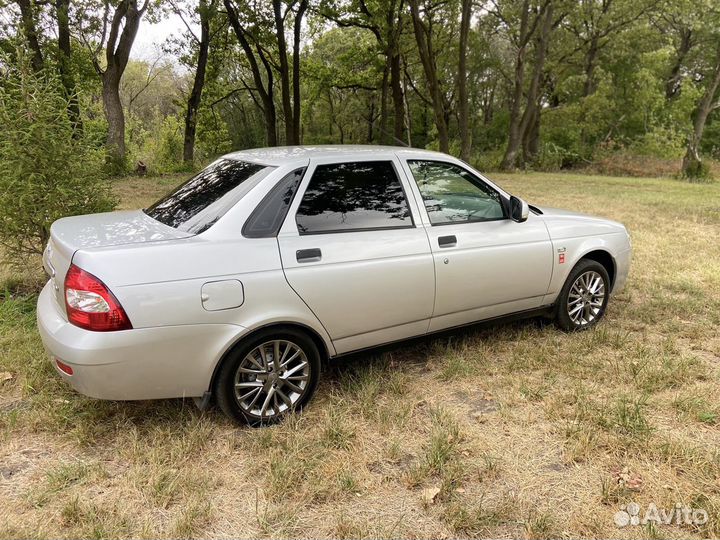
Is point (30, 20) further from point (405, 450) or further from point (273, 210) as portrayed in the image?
point (405, 450)

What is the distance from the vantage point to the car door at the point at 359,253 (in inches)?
125

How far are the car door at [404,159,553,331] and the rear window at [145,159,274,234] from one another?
1.20 meters

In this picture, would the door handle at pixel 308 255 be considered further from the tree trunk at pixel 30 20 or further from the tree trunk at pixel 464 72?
the tree trunk at pixel 464 72

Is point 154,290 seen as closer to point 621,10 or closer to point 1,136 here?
point 1,136

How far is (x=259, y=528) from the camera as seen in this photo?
7.89 feet

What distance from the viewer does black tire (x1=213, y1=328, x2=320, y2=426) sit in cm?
297

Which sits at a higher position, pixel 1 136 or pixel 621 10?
pixel 621 10

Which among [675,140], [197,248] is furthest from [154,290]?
[675,140]

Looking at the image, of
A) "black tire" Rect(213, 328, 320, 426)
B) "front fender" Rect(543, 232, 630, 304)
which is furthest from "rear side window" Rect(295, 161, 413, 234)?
"front fender" Rect(543, 232, 630, 304)

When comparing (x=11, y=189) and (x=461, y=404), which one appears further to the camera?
(x=11, y=189)

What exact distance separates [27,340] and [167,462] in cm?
221

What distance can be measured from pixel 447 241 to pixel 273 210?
51.6 inches

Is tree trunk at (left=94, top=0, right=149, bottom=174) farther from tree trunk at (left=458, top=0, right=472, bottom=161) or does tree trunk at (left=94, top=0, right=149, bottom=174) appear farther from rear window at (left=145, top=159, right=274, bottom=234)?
rear window at (left=145, top=159, right=274, bottom=234)

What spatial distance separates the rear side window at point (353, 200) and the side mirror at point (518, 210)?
38.9 inches
